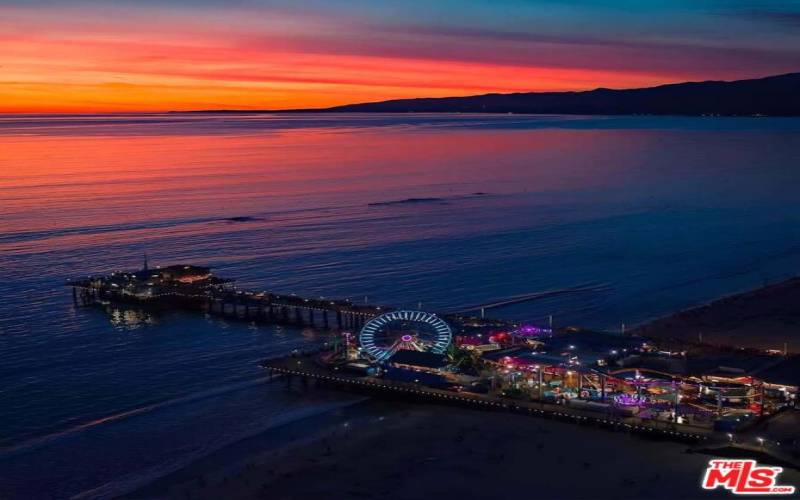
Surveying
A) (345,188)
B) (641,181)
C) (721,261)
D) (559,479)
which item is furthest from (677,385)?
(641,181)

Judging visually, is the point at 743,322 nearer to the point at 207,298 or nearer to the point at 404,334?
the point at 404,334

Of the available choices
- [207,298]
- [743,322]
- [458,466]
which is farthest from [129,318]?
[743,322]

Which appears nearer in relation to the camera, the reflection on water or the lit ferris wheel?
the lit ferris wheel

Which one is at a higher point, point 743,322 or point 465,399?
point 743,322

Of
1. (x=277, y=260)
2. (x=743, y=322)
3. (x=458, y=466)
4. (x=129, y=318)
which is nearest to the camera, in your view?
(x=458, y=466)

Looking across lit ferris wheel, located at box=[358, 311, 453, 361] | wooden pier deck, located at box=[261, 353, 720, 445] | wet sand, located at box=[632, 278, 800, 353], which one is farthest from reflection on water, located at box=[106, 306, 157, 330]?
wet sand, located at box=[632, 278, 800, 353]

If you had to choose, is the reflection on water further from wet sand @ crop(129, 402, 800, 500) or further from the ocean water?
wet sand @ crop(129, 402, 800, 500)
